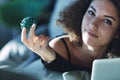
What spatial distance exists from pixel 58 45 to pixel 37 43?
0.51ft

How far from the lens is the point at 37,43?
2.70 feet

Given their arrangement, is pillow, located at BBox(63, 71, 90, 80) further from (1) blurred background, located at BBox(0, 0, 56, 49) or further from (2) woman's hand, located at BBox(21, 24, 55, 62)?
(1) blurred background, located at BBox(0, 0, 56, 49)

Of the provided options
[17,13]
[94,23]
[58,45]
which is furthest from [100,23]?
[17,13]

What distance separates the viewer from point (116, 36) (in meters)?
0.94

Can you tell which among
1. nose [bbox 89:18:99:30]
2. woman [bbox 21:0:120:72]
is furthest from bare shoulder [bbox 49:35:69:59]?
nose [bbox 89:18:99:30]

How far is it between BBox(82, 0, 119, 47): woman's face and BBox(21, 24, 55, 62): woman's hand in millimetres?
113

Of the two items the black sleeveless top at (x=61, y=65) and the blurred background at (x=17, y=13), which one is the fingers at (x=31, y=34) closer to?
the black sleeveless top at (x=61, y=65)

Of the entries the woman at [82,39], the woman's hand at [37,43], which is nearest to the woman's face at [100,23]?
the woman at [82,39]

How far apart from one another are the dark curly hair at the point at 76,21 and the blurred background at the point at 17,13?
14 centimetres

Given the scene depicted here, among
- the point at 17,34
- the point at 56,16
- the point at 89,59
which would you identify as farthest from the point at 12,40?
the point at 89,59

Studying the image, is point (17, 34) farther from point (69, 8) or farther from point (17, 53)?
point (69, 8)

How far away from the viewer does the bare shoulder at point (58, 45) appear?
953mm

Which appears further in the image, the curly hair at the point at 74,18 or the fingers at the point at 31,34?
the curly hair at the point at 74,18

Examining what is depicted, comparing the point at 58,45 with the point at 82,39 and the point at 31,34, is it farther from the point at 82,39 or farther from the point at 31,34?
the point at 31,34
